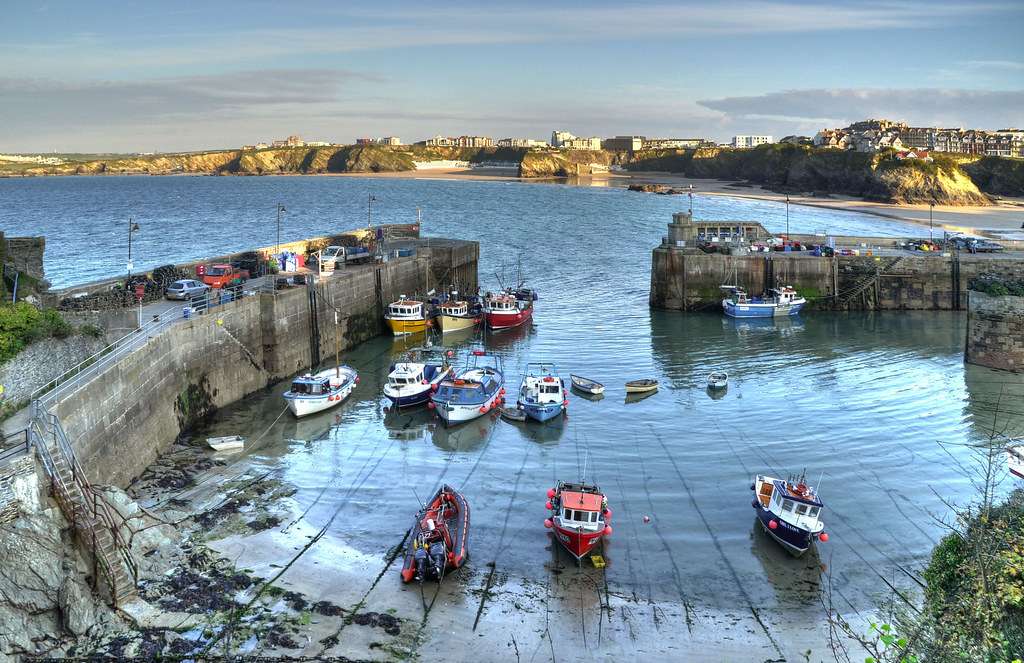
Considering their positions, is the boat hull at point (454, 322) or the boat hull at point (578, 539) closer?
the boat hull at point (578, 539)

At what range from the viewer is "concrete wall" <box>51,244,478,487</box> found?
25.2 m

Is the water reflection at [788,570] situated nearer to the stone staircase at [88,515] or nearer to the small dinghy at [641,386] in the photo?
the small dinghy at [641,386]

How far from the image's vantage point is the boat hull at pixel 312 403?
35.9m

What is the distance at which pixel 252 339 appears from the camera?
3912 centimetres

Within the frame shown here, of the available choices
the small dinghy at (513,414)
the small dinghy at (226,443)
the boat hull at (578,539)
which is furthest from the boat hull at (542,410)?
the boat hull at (578,539)

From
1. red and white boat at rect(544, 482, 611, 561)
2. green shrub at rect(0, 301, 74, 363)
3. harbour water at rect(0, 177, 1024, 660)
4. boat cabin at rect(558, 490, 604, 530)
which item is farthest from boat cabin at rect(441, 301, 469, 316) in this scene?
boat cabin at rect(558, 490, 604, 530)

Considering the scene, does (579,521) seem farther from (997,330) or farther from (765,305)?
(765,305)

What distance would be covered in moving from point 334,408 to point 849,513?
68.5 feet

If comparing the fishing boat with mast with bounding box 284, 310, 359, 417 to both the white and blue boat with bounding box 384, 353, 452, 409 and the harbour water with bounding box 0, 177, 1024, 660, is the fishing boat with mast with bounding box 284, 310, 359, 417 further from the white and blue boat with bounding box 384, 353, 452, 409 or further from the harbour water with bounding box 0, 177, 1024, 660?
the white and blue boat with bounding box 384, 353, 452, 409

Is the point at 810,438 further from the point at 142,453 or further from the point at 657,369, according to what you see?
the point at 142,453

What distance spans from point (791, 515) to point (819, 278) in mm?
41543

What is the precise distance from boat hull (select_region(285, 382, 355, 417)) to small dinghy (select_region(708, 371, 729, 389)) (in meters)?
17.3

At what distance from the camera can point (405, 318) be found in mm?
51188

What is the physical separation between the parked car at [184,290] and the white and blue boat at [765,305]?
34.9 meters
